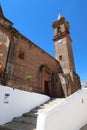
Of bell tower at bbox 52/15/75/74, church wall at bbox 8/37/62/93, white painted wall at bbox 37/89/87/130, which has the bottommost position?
white painted wall at bbox 37/89/87/130

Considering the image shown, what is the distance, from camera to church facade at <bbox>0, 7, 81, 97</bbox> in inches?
396

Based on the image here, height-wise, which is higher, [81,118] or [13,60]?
[13,60]

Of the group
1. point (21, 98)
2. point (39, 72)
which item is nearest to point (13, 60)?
point (39, 72)

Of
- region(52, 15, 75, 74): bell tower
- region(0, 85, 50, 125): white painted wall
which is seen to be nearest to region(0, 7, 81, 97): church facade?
region(52, 15, 75, 74): bell tower

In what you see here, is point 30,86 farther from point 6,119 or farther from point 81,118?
point 81,118

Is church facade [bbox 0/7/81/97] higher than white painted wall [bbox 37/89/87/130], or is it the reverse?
church facade [bbox 0/7/81/97]

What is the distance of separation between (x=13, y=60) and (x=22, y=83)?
222 cm

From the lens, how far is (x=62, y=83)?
13898mm

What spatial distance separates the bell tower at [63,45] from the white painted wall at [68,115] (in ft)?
35.1

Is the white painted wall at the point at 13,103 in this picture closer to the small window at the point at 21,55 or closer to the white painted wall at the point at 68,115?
the white painted wall at the point at 68,115

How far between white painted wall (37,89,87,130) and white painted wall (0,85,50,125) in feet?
8.67

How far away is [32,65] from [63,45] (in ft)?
24.3

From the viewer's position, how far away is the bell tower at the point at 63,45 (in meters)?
16.9

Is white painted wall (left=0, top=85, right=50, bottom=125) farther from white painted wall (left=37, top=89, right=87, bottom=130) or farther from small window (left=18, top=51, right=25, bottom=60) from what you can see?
small window (left=18, top=51, right=25, bottom=60)
